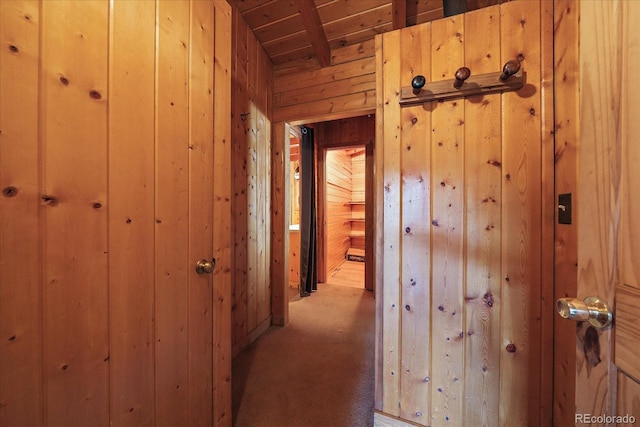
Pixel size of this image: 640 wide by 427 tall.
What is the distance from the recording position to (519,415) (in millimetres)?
1075

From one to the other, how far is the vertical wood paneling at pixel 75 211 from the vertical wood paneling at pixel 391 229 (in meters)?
1.17

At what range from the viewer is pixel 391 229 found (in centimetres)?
127

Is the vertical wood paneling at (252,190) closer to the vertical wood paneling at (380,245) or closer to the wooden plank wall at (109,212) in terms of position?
the wooden plank wall at (109,212)

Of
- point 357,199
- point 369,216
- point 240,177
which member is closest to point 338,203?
point 357,199

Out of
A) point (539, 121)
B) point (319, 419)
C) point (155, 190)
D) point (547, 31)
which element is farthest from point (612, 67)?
point (319, 419)

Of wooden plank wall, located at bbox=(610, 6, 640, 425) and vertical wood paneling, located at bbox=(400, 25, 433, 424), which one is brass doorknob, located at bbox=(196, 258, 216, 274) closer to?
vertical wood paneling, located at bbox=(400, 25, 433, 424)

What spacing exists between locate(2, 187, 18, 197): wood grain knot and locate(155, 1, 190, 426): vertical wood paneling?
336 millimetres

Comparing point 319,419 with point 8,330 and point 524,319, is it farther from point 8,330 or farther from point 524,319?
point 8,330

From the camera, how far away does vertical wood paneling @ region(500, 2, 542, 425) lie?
1.06m

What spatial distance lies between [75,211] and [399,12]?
2.39 m

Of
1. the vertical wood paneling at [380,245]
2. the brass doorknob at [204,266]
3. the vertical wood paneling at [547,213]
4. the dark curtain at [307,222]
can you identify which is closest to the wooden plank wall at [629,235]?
the vertical wood paneling at [547,213]

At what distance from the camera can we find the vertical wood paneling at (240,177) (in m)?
1.97

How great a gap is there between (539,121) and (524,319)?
0.92 meters

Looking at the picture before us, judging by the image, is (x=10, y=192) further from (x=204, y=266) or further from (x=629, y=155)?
(x=629, y=155)
